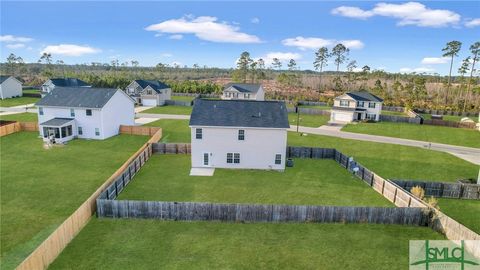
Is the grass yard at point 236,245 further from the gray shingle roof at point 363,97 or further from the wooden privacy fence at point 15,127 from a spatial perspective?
the gray shingle roof at point 363,97

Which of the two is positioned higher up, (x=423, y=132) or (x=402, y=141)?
(x=423, y=132)

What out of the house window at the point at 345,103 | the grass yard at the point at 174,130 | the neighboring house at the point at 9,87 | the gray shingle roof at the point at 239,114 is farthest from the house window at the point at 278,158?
the neighboring house at the point at 9,87

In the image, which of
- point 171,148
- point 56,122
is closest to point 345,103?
point 171,148

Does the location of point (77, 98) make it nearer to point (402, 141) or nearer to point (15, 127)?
point (15, 127)

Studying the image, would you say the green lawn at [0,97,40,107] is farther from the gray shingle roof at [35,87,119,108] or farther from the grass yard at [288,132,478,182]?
the grass yard at [288,132,478,182]

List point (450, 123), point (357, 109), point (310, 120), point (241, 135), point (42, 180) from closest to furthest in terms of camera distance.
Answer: point (42, 180) < point (241, 135) < point (450, 123) < point (357, 109) < point (310, 120)

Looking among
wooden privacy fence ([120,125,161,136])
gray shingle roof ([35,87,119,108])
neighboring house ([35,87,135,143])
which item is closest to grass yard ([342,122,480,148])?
wooden privacy fence ([120,125,161,136])

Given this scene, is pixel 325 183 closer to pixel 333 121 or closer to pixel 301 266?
pixel 301 266
